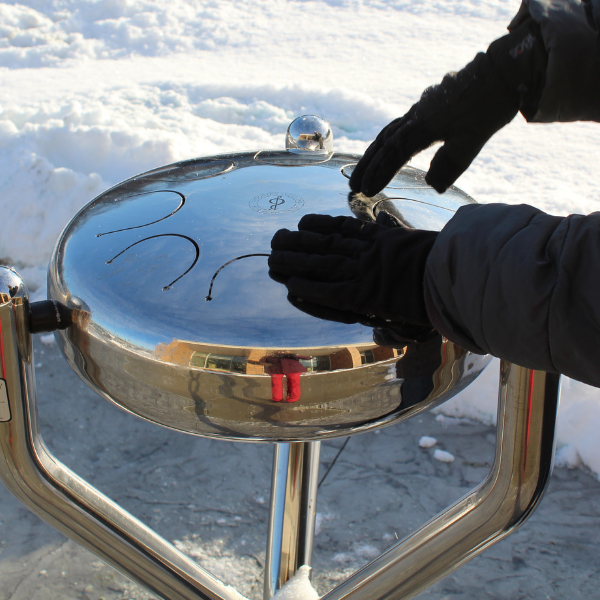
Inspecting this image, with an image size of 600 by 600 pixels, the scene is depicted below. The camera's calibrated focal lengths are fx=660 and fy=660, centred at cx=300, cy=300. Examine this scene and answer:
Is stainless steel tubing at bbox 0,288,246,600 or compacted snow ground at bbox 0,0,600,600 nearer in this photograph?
stainless steel tubing at bbox 0,288,246,600

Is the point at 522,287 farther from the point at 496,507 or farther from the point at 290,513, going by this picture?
the point at 290,513

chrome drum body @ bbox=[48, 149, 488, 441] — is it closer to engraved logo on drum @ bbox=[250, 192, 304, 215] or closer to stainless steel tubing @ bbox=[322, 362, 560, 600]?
engraved logo on drum @ bbox=[250, 192, 304, 215]

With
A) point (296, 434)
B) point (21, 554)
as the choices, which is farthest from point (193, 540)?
point (296, 434)

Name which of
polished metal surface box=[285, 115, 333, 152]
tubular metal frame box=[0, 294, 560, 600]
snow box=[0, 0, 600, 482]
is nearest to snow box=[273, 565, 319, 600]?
tubular metal frame box=[0, 294, 560, 600]

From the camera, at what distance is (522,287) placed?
26.7 inches

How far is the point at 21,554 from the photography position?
6.39 ft

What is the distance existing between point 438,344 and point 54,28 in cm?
680

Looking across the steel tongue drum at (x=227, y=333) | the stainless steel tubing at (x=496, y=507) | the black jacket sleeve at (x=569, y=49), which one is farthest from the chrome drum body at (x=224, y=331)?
the black jacket sleeve at (x=569, y=49)

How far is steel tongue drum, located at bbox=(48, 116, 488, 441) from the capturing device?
0.79 m

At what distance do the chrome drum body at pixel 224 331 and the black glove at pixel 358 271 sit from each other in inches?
1.5

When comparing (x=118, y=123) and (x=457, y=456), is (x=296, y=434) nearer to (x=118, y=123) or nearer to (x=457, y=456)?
(x=457, y=456)

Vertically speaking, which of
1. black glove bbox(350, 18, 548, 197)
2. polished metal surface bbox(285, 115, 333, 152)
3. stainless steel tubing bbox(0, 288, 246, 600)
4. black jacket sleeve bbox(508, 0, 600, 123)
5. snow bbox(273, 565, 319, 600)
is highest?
black jacket sleeve bbox(508, 0, 600, 123)

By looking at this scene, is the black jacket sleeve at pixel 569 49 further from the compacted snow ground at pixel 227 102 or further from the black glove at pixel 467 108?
the compacted snow ground at pixel 227 102

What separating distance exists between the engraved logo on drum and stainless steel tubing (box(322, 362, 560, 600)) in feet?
1.34
